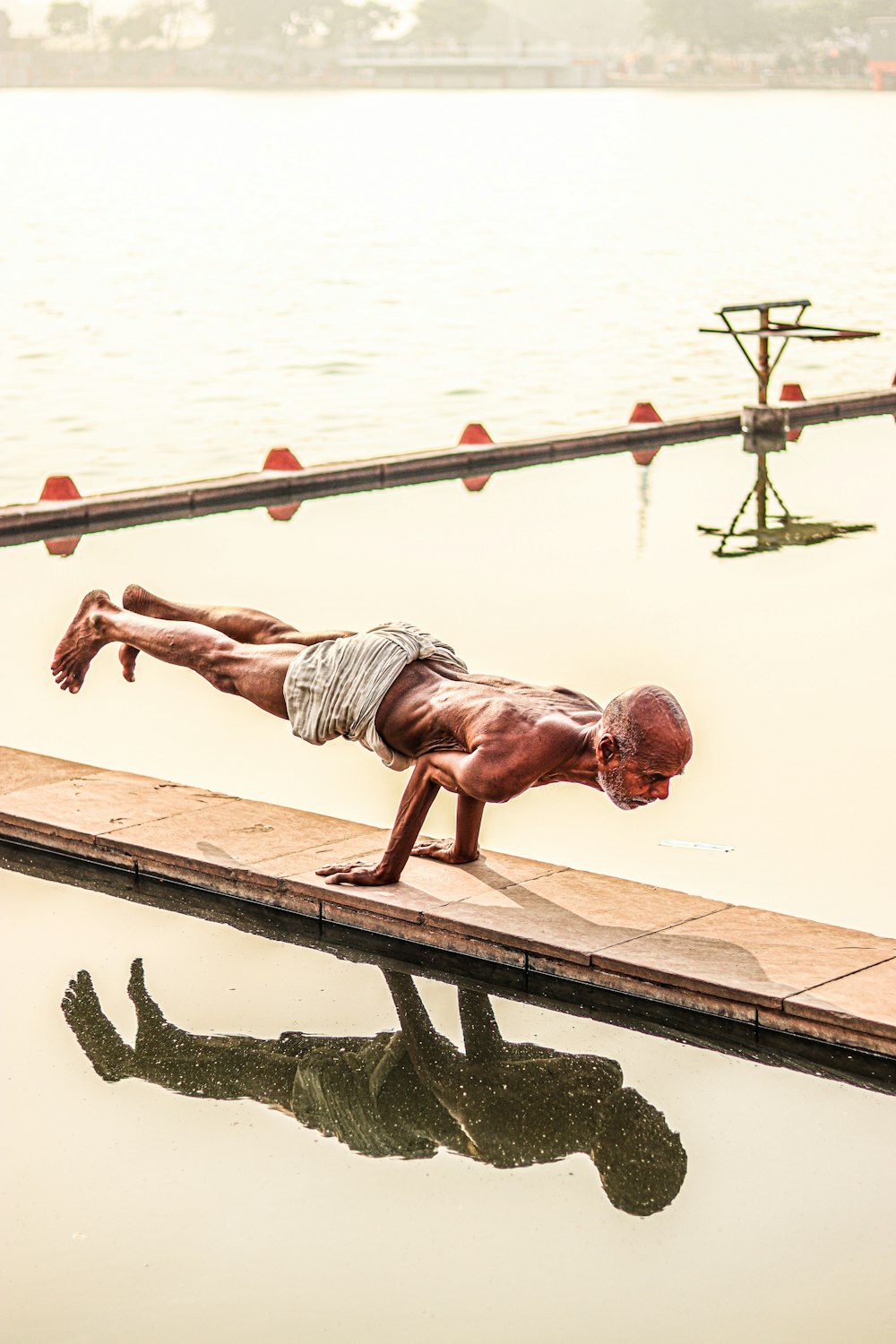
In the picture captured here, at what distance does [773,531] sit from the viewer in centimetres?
1363

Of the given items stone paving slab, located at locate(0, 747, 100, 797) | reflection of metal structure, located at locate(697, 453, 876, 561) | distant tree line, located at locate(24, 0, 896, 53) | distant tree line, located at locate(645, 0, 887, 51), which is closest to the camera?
stone paving slab, located at locate(0, 747, 100, 797)

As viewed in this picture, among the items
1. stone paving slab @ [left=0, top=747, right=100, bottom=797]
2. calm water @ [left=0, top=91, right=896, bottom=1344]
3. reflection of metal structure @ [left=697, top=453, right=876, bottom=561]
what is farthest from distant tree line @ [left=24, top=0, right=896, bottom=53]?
stone paving slab @ [left=0, top=747, right=100, bottom=797]

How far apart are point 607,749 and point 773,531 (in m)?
8.44

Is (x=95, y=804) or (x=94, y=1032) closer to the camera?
(x=94, y=1032)

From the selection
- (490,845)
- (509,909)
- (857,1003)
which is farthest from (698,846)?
(857,1003)

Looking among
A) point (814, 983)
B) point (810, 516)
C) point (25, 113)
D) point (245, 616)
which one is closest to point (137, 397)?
point (810, 516)

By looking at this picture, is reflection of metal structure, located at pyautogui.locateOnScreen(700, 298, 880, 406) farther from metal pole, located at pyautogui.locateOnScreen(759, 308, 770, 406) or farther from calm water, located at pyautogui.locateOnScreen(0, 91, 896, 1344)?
calm water, located at pyautogui.locateOnScreen(0, 91, 896, 1344)

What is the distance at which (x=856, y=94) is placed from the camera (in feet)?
598

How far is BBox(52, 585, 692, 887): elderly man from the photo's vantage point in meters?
5.44

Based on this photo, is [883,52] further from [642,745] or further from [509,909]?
[642,745]

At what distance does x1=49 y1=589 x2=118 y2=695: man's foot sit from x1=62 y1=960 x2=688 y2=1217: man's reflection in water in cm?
152

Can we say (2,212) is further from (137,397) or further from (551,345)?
(137,397)

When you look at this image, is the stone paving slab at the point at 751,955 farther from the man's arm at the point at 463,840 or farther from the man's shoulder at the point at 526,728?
the man's arm at the point at 463,840

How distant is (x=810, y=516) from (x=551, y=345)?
1002 inches
